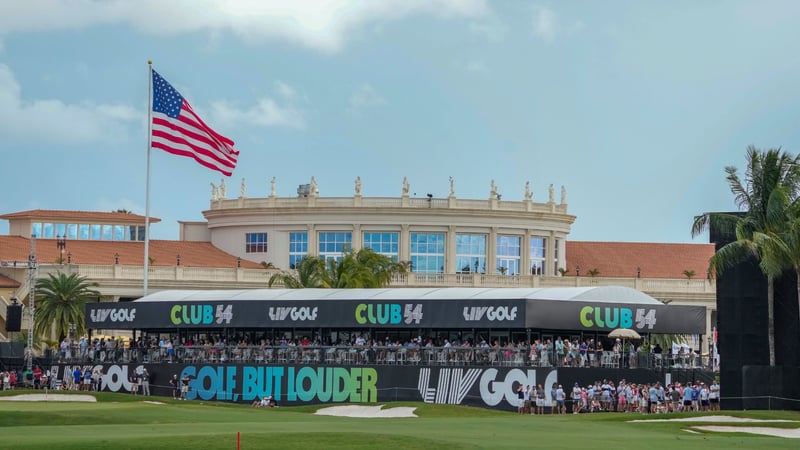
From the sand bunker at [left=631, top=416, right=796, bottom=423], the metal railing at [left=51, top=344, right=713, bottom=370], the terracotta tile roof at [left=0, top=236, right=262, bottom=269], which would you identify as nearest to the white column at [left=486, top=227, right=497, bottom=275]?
the terracotta tile roof at [left=0, top=236, right=262, bottom=269]

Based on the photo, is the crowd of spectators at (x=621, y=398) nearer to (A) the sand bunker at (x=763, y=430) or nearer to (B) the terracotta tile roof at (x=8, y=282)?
(A) the sand bunker at (x=763, y=430)

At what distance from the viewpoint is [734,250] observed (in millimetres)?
49906

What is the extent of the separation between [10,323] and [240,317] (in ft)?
46.7

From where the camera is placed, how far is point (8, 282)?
9794 centimetres

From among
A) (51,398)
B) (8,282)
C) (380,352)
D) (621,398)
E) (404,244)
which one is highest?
(404,244)

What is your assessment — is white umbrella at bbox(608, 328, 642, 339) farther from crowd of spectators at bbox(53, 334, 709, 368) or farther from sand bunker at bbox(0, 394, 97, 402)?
sand bunker at bbox(0, 394, 97, 402)

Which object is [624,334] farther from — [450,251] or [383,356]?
[450,251]

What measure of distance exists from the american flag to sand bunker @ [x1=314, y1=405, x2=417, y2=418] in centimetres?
1475

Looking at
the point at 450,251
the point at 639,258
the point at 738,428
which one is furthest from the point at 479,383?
the point at 639,258

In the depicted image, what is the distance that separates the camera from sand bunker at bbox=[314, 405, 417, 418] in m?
54.1

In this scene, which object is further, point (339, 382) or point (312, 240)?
point (312, 240)

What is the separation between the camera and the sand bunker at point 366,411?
5406 cm

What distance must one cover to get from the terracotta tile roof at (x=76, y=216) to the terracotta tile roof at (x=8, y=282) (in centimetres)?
1283

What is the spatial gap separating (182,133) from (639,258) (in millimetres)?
61375
